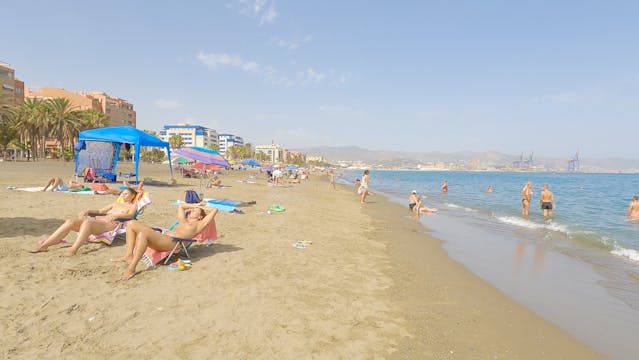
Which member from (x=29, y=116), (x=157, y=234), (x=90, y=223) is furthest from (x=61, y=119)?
(x=157, y=234)

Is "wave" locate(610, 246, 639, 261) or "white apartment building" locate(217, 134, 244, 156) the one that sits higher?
"white apartment building" locate(217, 134, 244, 156)

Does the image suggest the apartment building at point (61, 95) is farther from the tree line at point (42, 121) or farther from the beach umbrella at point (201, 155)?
the beach umbrella at point (201, 155)

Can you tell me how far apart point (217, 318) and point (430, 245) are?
591 centimetres

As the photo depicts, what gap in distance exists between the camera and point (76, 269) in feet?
14.6

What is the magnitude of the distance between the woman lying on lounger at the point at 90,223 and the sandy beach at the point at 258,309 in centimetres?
21

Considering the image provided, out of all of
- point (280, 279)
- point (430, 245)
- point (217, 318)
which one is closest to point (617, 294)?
point (430, 245)

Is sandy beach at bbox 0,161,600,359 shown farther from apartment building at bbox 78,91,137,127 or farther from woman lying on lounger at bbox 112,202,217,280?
apartment building at bbox 78,91,137,127

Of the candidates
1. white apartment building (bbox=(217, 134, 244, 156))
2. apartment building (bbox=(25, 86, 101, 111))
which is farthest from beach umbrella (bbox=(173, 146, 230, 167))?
white apartment building (bbox=(217, 134, 244, 156))

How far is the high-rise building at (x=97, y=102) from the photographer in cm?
7488

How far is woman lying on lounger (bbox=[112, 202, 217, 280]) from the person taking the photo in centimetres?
439

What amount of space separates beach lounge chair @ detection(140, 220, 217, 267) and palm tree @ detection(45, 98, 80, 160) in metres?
44.5

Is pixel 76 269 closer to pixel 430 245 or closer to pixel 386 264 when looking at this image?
pixel 386 264

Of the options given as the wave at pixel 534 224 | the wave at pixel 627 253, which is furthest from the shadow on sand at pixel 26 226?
the wave at pixel 534 224

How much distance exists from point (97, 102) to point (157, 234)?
96.3 meters
